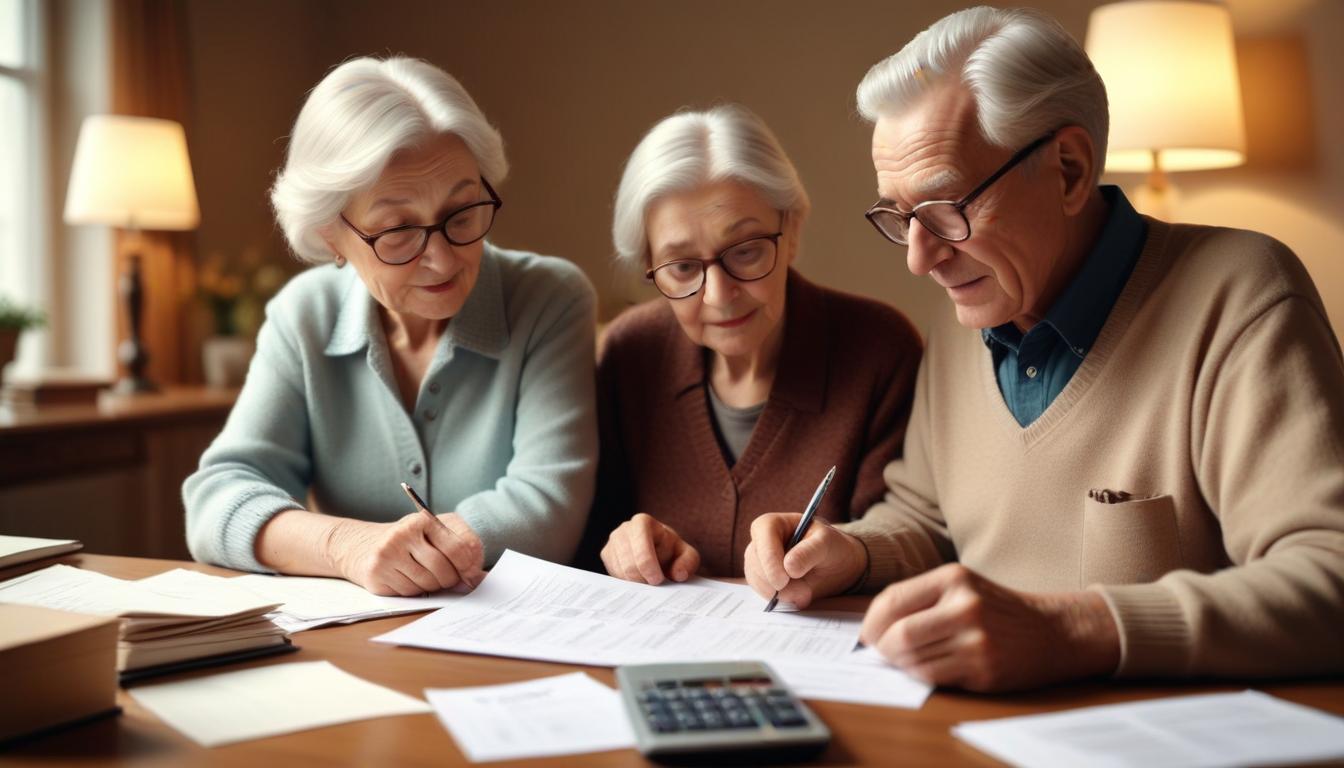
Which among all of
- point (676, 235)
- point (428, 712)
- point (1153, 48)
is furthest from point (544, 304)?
point (1153, 48)

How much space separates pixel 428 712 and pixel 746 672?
0.28 m

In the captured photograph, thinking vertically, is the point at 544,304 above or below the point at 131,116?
below

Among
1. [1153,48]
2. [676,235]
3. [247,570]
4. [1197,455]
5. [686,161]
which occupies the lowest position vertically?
[247,570]

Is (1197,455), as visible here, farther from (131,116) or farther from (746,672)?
(131,116)

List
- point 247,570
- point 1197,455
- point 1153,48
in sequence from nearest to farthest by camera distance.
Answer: point 1197,455
point 247,570
point 1153,48

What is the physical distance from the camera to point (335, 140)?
5.50 feet

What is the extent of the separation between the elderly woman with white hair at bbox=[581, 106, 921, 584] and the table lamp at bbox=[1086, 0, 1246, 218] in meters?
1.74

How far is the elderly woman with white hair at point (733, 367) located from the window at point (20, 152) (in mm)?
3144

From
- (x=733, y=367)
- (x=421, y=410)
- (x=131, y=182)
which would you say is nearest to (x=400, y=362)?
(x=421, y=410)

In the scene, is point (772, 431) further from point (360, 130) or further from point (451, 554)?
point (360, 130)

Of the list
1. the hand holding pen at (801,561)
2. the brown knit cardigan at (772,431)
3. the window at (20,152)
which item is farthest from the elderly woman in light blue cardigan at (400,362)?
the window at (20,152)

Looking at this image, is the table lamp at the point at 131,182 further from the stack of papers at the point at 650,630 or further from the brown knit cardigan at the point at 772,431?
the stack of papers at the point at 650,630

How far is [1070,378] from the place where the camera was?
1412mm

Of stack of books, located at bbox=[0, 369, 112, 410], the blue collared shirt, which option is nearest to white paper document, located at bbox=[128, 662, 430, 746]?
A: the blue collared shirt
